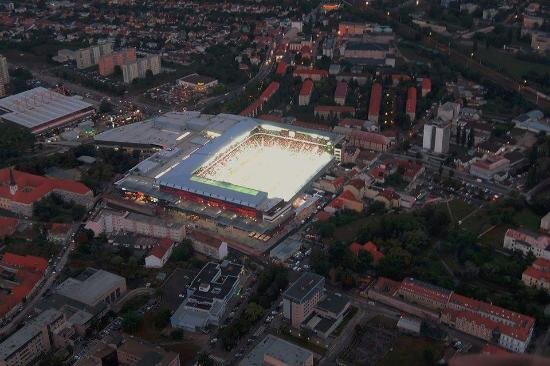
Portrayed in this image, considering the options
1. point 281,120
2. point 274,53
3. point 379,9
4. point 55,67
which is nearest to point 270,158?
point 281,120

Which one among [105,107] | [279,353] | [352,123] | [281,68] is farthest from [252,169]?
[281,68]

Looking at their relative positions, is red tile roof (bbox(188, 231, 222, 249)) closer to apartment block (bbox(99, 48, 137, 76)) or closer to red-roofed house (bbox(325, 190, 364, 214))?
red-roofed house (bbox(325, 190, 364, 214))

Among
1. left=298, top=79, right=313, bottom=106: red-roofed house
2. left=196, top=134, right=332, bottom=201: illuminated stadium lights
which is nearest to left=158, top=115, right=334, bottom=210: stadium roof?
left=196, top=134, right=332, bottom=201: illuminated stadium lights

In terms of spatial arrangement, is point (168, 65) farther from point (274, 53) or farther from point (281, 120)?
point (281, 120)

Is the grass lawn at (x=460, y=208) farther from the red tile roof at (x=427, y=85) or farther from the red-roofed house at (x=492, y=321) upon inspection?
the red tile roof at (x=427, y=85)

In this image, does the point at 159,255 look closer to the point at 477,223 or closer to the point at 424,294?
the point at 424,294

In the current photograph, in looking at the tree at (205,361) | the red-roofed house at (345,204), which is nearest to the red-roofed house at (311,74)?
the red-roofed house at (345,204)
